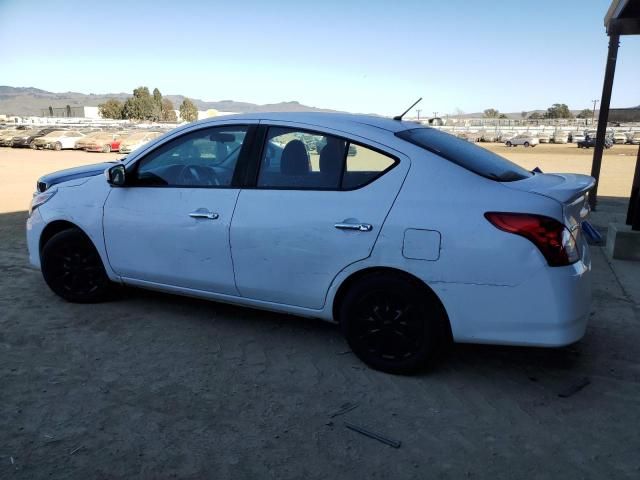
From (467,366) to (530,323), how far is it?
76 centimetres

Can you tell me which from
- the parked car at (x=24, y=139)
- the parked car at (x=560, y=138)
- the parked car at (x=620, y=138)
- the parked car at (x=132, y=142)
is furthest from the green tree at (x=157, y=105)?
the parked car at (x=620, y=138)

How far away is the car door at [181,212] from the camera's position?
3746 mm

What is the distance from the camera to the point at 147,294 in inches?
193

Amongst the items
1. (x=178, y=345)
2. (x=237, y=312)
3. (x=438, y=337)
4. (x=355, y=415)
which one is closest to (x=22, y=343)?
(x=178, y=345)

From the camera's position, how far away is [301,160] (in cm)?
362

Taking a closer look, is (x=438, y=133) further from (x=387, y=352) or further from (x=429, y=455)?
(x=429, y=455)

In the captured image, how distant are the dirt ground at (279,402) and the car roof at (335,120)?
1.62 metres

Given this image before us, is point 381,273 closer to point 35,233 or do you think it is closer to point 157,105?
point 35,233

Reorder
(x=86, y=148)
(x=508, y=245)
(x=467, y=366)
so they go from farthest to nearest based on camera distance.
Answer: (x=86, y=148)
(x=467, y=366)
(x=508, y=245)

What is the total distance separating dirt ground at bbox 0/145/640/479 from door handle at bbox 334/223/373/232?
0.98m

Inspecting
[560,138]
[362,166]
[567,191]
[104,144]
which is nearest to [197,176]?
[362,166]

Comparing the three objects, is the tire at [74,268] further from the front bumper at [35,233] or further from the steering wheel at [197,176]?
the steering wheel at [197,176]

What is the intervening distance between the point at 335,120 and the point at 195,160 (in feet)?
3.84

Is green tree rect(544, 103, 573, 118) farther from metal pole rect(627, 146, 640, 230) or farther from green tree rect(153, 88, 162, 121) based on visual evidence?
metal pole rect(627, 146, 640, 230)
